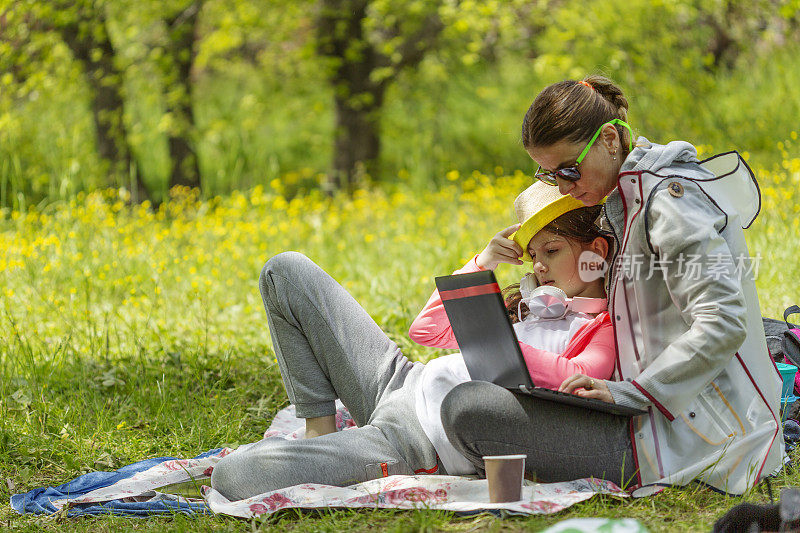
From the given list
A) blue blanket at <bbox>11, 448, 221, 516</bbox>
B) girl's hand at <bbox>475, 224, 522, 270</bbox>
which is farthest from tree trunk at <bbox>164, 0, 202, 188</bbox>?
girl's hand at <bbox>475, 224, 522, 270</bbox>

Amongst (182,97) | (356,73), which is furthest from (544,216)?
(356,73)

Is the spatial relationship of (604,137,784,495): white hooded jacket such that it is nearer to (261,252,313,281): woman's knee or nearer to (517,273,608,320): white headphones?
(517,273,608,320): white headphones

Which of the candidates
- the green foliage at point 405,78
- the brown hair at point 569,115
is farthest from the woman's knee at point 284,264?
the green foliage at point 405,78

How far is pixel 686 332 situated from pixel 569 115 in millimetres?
635

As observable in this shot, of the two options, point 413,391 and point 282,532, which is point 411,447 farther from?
point 282,532

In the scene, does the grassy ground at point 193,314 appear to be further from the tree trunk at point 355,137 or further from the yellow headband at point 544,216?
the tree trunk at point 355,137

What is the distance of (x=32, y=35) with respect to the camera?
771 centimetres

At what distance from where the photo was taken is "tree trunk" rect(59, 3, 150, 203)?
25.9 ft

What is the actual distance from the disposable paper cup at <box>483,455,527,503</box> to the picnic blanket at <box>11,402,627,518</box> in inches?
0.8

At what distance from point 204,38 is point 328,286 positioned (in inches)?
271

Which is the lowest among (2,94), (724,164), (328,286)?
(328,286)

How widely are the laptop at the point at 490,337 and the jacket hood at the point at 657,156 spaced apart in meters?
0.48

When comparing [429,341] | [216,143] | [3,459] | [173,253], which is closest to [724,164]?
[429,341]

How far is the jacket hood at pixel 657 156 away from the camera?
2.24 metres
